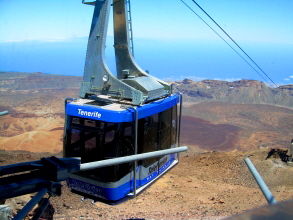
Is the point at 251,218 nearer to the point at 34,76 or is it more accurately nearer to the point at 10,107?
the point at 10,107

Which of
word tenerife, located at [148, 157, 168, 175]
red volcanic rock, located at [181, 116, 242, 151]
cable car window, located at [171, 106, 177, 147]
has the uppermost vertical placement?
cable car window, located at [171, 106, 177, 147]

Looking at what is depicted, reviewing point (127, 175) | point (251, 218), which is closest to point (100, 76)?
point (127, 175)

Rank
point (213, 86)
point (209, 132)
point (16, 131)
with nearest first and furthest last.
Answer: point (16, 131), point (209, 132), point (213, 86)

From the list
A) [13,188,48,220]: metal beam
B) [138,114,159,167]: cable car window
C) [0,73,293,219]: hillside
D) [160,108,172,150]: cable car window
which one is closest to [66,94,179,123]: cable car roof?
[138,114,159,167]: cable car window

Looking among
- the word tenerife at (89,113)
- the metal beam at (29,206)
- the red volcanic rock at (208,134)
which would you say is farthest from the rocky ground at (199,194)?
the red volcanic rock at (208,134)

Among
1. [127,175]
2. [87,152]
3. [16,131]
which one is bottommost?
[16,131]

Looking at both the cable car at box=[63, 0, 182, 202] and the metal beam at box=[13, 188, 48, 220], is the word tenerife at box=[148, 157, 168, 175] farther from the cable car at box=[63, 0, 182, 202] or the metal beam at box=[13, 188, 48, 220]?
the metal beam at box=[13, 188, 48, 220]

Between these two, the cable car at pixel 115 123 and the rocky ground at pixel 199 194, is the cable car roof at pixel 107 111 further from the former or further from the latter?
the rocky ground at pixel 199 194
